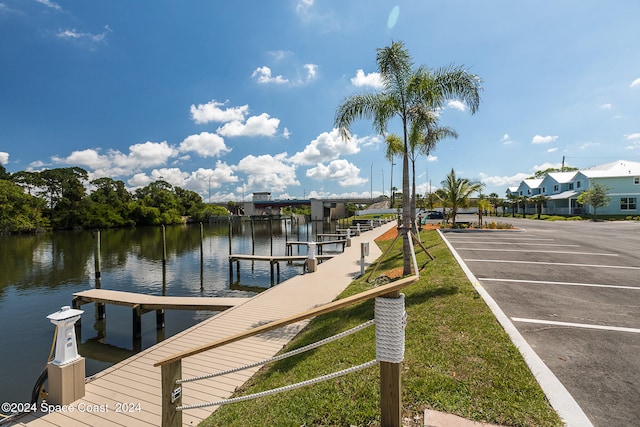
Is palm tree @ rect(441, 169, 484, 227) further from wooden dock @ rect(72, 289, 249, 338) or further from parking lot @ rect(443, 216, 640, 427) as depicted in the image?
wooden dock @ rect(72, 289, 249, 338)

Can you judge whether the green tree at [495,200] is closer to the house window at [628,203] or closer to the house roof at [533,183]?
the house roof at [533,183]

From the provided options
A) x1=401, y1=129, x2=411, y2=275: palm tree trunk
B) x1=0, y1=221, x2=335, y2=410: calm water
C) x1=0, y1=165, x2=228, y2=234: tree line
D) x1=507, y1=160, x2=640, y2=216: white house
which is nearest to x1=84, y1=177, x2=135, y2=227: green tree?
x1=0, y1=165, x2=228, y2=234: tree line

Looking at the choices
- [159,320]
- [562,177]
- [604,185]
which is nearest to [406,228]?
[159,320]

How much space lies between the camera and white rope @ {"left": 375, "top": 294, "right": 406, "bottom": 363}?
2.13 metres

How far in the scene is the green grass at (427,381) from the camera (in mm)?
2896

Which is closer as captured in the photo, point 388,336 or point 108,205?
point 388,336

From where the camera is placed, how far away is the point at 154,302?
10156mm

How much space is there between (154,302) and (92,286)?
10395 millimetres

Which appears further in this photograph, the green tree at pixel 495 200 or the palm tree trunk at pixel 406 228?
the green tree at pixel 495 200

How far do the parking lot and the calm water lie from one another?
10.4 m

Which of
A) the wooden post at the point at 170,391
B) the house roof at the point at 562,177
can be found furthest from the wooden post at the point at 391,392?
the house roof at the point at 562,177

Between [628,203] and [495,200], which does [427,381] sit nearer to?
[628,203]

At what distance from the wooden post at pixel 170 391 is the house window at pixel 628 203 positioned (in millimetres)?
53572

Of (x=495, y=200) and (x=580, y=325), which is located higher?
(x=495, y=200)
